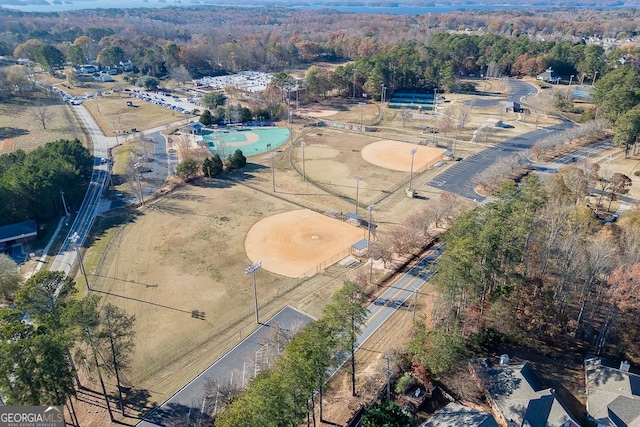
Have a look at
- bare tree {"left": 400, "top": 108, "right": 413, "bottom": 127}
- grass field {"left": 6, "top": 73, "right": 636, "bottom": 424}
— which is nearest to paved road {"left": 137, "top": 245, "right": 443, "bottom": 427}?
grass field {"left": 6, "top": 73, "right": 636, "bottom": 424}

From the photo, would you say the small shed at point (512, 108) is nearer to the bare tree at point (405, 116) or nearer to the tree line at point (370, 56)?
the tree line at point (370, 56)

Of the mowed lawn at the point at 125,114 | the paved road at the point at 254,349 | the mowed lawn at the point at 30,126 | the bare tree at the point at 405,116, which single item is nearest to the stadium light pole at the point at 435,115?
the bare tree at the point at 405,116

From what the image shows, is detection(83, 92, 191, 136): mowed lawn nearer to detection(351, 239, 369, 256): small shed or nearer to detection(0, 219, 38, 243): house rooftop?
detection(0, 219, 38, 243): house rooftop

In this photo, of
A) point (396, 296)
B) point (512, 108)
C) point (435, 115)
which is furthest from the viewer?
point (512, 108)

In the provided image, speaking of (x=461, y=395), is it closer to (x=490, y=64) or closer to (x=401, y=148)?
(x=401, y=148)

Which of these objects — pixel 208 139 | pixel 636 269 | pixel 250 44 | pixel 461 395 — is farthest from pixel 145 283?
pixel 250 44

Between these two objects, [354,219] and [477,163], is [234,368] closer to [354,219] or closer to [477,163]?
[354,219]

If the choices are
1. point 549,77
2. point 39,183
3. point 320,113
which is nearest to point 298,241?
point 39,183
